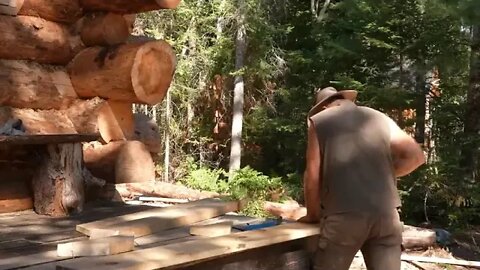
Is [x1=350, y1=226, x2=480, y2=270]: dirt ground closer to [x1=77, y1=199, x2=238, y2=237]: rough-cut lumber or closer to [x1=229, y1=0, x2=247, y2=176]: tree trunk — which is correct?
[x1=77, y1=199, x2=238, y2=237]: rough-cut lumber

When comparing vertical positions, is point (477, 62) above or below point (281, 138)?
above

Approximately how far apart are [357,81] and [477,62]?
2.43 meters

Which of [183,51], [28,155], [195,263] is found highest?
[183,51]

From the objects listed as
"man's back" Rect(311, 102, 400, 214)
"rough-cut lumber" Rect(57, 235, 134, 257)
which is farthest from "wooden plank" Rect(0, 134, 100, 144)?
"man's back" Rect(311, 102, 400, 214)

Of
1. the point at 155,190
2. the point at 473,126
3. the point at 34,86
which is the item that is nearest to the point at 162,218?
the point at 34,86

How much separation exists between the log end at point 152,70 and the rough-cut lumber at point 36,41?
781mm

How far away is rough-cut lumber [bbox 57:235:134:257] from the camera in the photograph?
3.11 metres

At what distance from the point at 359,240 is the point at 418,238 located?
5369 millimetres

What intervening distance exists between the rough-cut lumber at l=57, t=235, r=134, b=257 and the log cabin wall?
232 centimetres

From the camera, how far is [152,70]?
5.74 m

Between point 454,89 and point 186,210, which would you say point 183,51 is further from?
point 186,210

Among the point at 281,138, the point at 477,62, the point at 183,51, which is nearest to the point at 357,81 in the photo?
the point at 477,62

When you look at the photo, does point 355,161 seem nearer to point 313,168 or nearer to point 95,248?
point 313,168

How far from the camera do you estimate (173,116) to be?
17.8 metres
